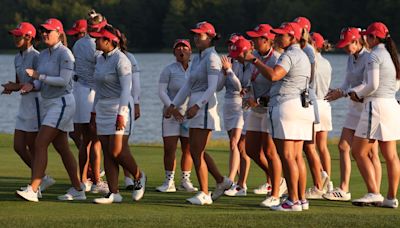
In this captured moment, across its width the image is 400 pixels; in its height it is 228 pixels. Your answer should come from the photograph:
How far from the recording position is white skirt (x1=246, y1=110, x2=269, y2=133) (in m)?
12.9

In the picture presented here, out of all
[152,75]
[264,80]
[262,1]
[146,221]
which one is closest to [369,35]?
[264,80]

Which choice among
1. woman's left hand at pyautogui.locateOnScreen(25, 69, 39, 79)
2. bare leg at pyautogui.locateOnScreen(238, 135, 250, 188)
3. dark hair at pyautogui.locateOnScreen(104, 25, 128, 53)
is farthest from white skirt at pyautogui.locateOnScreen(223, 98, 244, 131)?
woman's left hand at pyautogui.locateOnScreen(25, 69, 39, 79)

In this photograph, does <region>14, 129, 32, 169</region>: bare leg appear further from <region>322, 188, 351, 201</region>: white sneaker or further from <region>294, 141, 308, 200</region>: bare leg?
<region>322, 188, 351, 201</region>: white sneaker

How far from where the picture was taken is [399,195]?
1394cm

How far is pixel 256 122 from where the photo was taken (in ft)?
42.7

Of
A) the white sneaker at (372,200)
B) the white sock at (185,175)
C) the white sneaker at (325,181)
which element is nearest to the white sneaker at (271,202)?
the white sneaker at (372,200)

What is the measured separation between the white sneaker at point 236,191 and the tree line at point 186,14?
80.2 m

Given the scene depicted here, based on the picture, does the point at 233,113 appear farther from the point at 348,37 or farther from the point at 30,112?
the point at 30,112

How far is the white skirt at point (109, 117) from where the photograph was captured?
12492 millimetres

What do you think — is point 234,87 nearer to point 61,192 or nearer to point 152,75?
point 61,192

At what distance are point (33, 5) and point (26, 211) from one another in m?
96.2

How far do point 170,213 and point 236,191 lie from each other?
2274 mm

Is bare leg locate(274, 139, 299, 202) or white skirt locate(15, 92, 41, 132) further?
white skirt locate(15, 92, 41, 132)

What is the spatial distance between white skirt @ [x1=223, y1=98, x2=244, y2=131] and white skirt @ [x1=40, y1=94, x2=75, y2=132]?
7.97 feet
